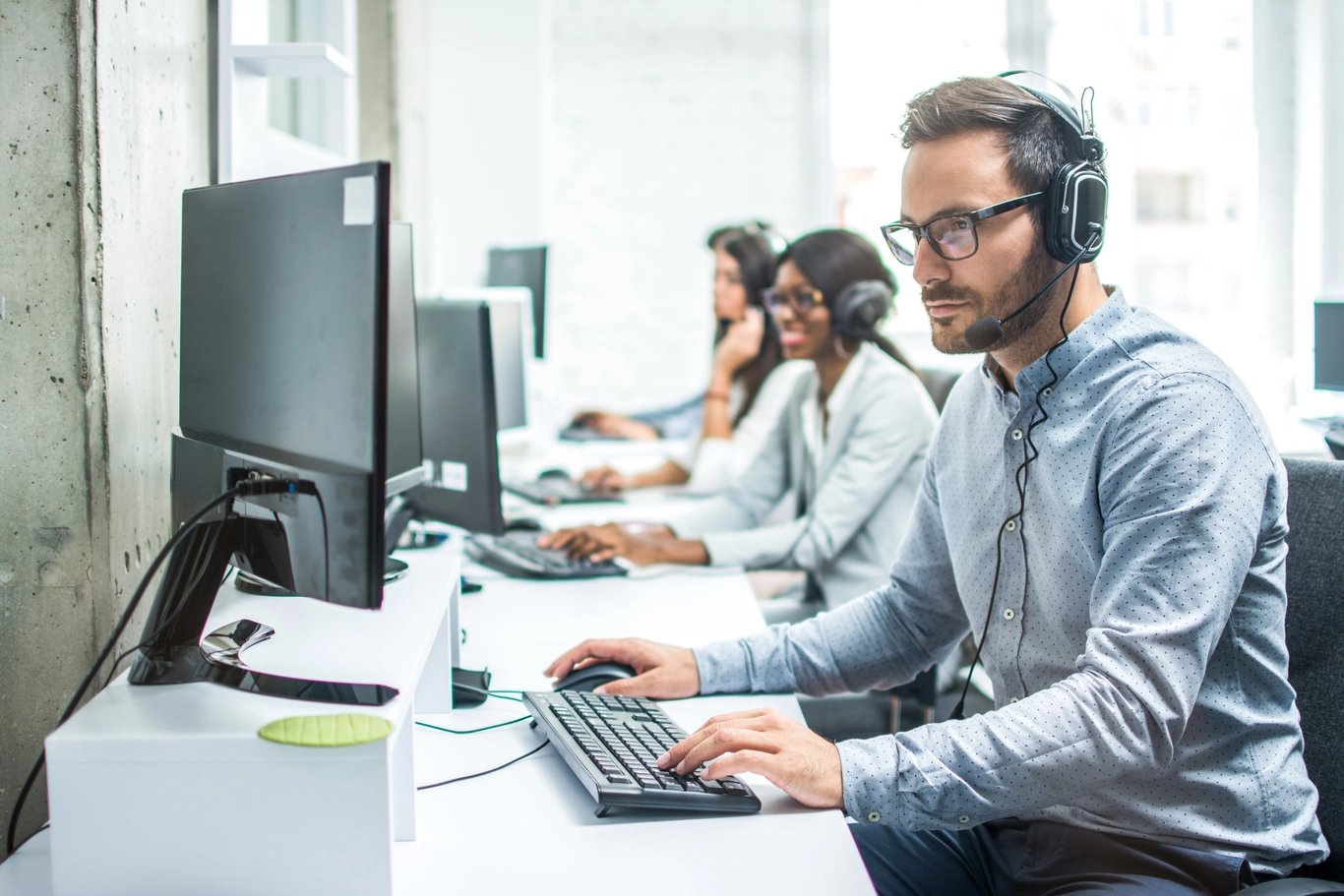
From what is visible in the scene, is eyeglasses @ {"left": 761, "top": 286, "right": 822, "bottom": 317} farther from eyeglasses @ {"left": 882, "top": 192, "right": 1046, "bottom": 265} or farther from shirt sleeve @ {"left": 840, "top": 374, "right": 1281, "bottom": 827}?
shirt sleeve @ {"left": 840, "top": 374, "right": 1281, "bottom": 827}

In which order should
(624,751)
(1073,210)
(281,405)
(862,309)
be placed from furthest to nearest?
1. (862,309)
2. (1073,210)
3. (624,751)
4. (281,405)

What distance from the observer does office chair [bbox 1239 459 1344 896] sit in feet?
3.40

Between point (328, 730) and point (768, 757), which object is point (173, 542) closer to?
point (328, 730)

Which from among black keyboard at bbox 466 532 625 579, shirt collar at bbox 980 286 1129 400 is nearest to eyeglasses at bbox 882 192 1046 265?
shirt collar at bbox 980 286 1129 400

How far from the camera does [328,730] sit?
0.76m

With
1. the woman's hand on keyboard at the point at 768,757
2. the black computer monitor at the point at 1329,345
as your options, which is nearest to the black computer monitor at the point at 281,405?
the woman's hand on keyboard at the point at 768,757

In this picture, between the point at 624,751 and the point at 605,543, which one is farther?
the point at 605,543

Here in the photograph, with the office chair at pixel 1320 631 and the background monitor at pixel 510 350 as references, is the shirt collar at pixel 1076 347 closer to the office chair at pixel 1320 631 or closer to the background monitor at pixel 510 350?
the office chair at pixel 1320 631

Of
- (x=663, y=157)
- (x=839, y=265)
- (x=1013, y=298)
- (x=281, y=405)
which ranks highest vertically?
(x=663, y=157)

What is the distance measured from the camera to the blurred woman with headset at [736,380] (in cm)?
287

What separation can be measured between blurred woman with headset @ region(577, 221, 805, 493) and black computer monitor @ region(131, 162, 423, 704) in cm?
178

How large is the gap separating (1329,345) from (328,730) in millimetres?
1355

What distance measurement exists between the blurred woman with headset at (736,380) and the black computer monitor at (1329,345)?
1.50 metres

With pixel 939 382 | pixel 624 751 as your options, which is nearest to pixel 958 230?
pixel 624 751
